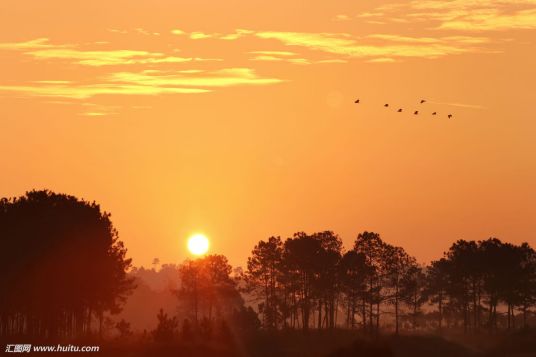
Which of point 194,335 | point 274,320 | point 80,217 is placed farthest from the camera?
point 274,320

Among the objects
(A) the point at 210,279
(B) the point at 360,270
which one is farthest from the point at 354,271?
(A) the point at 210,279

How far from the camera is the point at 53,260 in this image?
113125 mm

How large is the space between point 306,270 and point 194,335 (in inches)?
1710

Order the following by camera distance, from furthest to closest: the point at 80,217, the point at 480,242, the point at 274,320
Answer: the point at 480,242
the point at 274,320
the point at 80,217

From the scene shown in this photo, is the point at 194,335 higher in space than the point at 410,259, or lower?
lower

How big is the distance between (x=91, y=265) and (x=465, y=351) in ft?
150

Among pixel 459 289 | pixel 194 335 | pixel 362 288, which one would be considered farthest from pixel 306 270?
pixel 194 335

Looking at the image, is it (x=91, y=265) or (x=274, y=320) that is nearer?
(x=91, y=265)

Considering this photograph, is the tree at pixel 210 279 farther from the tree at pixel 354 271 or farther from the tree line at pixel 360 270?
the tree at pixel 354 271

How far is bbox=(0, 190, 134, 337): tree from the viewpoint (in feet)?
364

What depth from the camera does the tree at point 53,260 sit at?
111000 millimetres

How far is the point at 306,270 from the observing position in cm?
15188

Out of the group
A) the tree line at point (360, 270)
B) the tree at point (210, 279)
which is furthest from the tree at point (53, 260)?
the tree at point (210, 279)

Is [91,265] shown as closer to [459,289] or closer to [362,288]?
[362,288]
